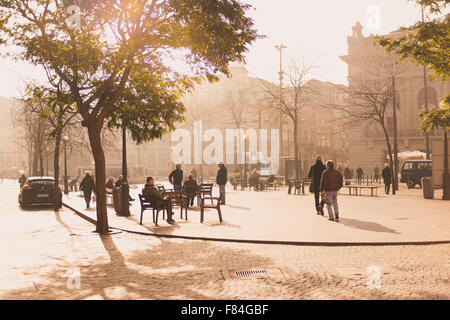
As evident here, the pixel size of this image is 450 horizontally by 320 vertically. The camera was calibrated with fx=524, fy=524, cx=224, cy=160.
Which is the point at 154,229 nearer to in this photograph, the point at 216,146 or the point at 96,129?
the point at 96,129

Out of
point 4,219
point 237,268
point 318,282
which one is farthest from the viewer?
point 4,219

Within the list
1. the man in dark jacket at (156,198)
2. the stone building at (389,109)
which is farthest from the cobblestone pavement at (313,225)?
the stone building at (389,109)

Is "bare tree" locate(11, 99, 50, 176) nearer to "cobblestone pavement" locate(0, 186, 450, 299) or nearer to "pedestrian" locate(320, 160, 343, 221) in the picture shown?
"pedestrian" locate(320, 160, 343, 221)

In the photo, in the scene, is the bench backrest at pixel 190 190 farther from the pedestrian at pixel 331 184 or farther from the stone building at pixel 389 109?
the stone building at pixel 389 109

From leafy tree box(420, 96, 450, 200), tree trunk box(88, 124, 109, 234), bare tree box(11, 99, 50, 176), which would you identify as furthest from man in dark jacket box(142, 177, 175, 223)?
bare tree box(11, 99, 50, 176)

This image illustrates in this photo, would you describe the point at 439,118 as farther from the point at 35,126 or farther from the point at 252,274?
the point at 35,126

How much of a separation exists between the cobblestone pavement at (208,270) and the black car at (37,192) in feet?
40.1

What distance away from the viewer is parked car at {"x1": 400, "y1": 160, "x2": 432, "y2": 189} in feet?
113

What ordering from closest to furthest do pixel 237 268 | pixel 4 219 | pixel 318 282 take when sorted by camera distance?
pixel 318 282
pixel 237 268
pixel 4 219

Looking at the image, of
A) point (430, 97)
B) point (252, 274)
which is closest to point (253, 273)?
point (252, 274)

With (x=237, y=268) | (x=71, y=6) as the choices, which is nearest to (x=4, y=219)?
(x=71, y=6)

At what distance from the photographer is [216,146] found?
75.0 meters

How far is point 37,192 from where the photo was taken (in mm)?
23625
